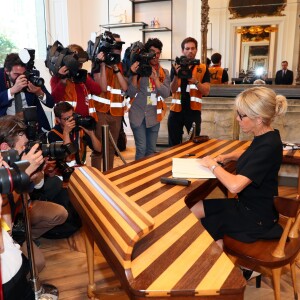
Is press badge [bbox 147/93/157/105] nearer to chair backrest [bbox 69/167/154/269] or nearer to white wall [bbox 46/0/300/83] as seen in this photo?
chair backrest [bbox 69/167/154/269]

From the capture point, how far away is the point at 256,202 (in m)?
1.62

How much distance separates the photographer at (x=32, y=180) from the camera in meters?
1.42

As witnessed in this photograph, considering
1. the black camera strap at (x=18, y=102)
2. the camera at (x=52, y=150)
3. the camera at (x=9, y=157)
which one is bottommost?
the camera at (x=52, y=150)

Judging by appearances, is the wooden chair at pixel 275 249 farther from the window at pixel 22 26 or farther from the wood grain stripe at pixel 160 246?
the window at pixel 22 26

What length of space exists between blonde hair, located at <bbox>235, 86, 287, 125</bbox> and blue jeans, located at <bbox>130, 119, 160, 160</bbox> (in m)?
1.54

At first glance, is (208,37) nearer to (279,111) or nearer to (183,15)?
(183,15)

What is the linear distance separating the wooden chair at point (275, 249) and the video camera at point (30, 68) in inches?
67.1

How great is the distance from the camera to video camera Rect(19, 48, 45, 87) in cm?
242

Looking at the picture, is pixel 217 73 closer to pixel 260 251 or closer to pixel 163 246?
pixel 260 251

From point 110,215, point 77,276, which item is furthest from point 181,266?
point 77,276

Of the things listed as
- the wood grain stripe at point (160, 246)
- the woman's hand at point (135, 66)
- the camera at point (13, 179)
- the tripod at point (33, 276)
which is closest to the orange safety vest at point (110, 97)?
the woman's hand at point (135, 66)

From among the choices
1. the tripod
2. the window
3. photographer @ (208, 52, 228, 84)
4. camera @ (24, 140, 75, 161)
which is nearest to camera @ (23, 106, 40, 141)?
camera @ (24, 140, 75, 161)

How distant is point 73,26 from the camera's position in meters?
5.30

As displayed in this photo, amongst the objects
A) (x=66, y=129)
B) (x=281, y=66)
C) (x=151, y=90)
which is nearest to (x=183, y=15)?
(x=281, y=66)
